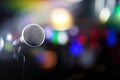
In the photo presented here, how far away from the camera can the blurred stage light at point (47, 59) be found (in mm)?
2690

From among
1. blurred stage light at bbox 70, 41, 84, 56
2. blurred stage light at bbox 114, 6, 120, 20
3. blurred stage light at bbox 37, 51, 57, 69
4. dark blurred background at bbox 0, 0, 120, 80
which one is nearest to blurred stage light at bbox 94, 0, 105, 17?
dark blurred background at bbox 0, 0, 120, 80

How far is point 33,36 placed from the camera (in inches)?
53.9

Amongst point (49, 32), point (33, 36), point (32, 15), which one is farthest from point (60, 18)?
point (33, 36)

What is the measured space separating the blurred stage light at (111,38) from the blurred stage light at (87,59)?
0.78ft

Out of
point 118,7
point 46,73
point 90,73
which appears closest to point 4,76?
point 46,73

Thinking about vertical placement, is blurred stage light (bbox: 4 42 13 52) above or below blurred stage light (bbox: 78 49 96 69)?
above

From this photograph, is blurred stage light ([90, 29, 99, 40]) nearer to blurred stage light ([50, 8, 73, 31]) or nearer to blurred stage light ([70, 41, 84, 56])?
blurred stage light ([70, 41, 84, 56])

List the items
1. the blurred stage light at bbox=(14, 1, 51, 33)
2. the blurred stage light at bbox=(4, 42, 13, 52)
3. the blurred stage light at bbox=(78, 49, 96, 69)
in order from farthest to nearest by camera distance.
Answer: the blurred stage light at bbox=(78, 49, 96, 69)
the blurred stage light at bbox=(14, 1, 51, 33)
the blurred stage light at bbox=(4, 42, 13, 52)

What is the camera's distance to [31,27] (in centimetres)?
141

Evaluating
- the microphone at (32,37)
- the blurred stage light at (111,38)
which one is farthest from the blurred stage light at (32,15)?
the microphone at (32,37)

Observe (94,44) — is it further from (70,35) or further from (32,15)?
(32,15)

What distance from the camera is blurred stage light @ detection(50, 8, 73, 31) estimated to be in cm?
265

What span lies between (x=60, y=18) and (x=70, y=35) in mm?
234

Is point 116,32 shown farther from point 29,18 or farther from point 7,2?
point 7,2
